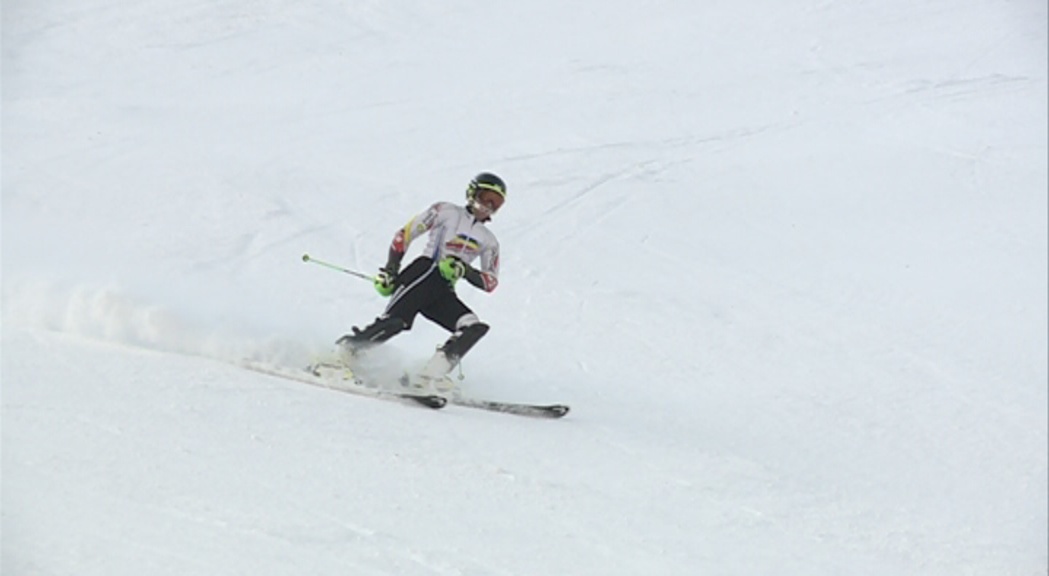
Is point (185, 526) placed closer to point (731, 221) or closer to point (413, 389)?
point (413, 389)

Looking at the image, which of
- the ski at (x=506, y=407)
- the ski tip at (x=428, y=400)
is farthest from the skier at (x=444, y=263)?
the ski tip at (x=428, y=400)

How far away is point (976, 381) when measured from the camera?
979 centimetres

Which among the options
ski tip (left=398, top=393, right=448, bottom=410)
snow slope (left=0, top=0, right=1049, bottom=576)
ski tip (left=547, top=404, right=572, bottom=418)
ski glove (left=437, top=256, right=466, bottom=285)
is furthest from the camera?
ski glove (left=437, top=256, right=466, bottom=285)

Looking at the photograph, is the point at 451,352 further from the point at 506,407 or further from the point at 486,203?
the point at 486,203

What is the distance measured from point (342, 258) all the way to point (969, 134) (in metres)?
7.41

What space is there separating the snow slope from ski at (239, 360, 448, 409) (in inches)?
10.6

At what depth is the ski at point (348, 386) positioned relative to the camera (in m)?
7.33

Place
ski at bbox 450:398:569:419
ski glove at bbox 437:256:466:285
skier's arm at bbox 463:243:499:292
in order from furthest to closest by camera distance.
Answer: skier's arm at bbox 463:243:499:292 → ski glove at bbox 437:256:466:285 → ski at bbox 450:398:569:419

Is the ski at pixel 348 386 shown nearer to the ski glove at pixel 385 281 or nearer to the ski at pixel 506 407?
the ski at pixel 506 407

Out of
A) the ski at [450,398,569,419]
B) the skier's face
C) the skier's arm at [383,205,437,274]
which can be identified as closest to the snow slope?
the ski at [450,398,569,419]

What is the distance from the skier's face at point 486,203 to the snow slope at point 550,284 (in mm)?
996

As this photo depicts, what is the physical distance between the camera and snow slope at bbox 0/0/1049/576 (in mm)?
5570

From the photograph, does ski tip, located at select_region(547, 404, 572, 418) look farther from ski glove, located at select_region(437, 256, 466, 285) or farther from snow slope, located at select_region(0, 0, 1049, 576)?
ski glove, located at select_region(437, 256, 466, 285)

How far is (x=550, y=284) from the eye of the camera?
425 inches
